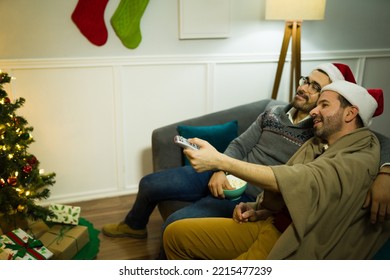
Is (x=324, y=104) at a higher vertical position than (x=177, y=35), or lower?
lower

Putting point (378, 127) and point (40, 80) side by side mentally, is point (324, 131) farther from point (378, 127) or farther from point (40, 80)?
point (378, 127)

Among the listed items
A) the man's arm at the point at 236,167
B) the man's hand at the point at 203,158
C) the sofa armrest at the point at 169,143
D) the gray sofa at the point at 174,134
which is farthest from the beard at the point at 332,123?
the sofa armrest at the point at 169,143

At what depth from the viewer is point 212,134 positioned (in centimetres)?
215

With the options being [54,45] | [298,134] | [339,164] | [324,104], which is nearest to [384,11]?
[298,134]

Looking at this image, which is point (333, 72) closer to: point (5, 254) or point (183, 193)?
point (183, 193)

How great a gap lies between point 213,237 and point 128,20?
1.60m

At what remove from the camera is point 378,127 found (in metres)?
3.35

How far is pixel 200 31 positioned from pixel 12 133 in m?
1.41

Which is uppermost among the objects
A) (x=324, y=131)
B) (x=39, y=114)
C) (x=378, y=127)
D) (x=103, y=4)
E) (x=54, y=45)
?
(x=103, y=4)

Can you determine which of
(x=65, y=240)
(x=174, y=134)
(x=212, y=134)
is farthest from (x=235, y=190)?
(x=65, y=240)

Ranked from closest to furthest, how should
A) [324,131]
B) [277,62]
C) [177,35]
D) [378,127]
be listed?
[324,131], [177,35], [277,62], [378,127]

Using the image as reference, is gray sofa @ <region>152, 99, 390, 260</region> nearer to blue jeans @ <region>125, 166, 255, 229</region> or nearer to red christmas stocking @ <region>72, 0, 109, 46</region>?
blue jeans @ <region>125, 166, 255, 229</region>

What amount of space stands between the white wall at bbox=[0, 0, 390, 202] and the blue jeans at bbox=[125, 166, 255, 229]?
761mm

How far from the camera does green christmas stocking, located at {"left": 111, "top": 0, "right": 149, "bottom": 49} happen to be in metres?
2.41
